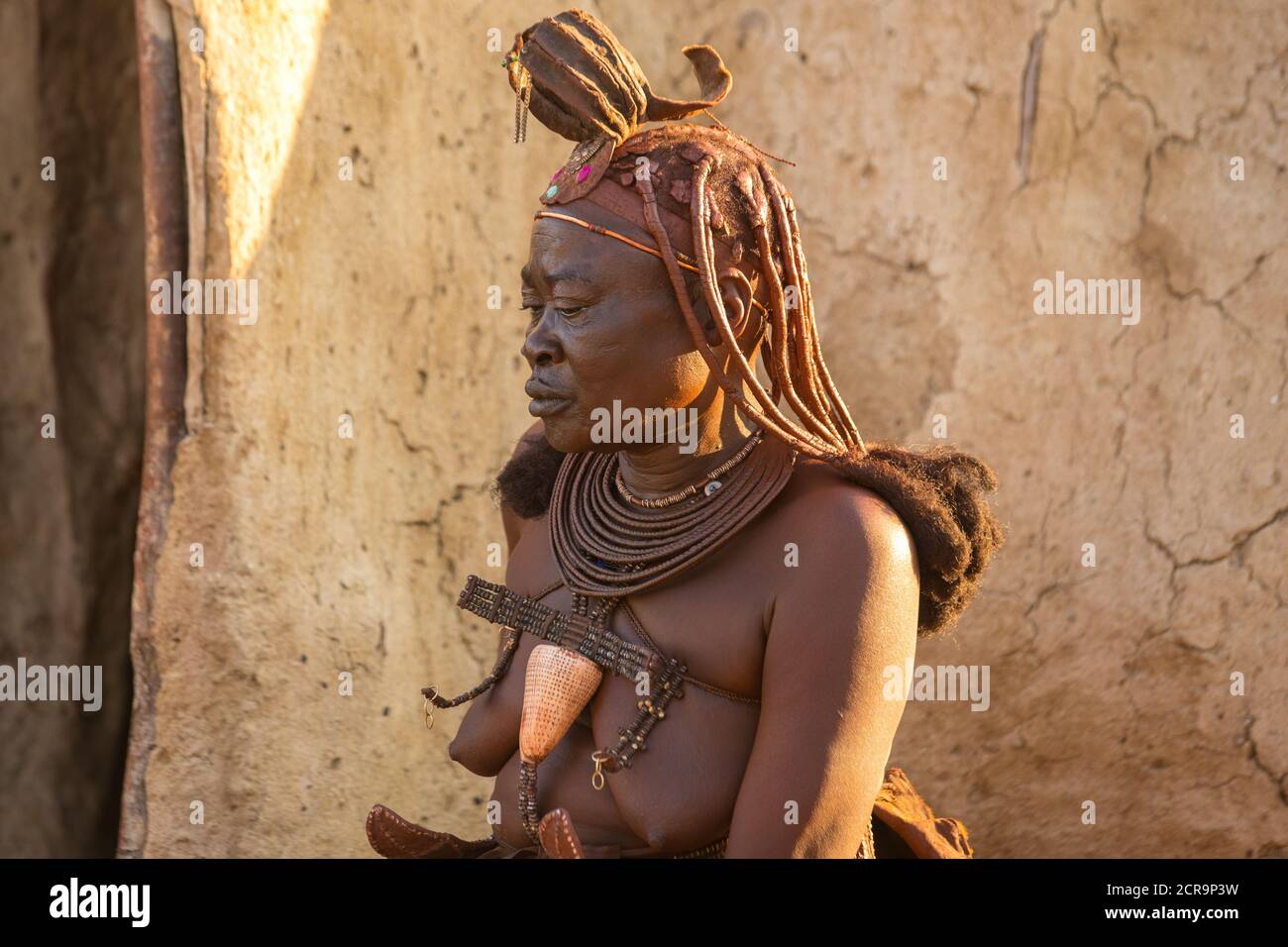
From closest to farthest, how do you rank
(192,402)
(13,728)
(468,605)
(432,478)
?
(468,605) < (192,402) < (432,478) < (13,728)

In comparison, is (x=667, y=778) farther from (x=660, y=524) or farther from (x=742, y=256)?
(x=742, y=256)

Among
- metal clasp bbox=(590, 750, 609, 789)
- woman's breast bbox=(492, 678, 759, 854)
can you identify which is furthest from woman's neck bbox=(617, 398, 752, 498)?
metal clasp bbox=(590, 750, 609, 789)

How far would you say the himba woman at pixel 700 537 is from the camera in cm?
236

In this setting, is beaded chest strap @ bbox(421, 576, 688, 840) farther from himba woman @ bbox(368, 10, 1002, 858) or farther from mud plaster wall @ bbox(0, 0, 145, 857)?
mud plaster wall @ bbox(0, 0, 145, 857)

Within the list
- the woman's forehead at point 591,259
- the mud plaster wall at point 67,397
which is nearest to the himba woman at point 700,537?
the woman's forehead at point 591,259

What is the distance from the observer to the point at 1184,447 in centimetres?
429

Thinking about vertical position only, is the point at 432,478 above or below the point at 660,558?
above

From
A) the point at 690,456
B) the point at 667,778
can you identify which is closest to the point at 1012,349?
the point at 690,456

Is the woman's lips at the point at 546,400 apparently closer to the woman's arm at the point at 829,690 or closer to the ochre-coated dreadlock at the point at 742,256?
the ochre-coated dreadlock at the point at 742,256

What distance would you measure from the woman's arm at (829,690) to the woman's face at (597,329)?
→ 35 centimetres

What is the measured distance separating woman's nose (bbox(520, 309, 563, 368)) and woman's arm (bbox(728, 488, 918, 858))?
1.59 feet

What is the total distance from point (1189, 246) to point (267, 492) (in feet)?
8.38
